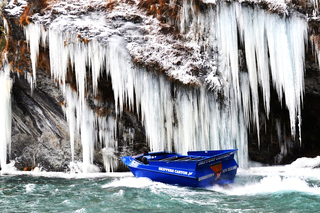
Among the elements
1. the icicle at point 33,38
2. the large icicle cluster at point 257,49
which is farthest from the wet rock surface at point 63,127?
the large icicle cluster at point 257,49

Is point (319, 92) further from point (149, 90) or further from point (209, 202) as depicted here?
point (209, 202)

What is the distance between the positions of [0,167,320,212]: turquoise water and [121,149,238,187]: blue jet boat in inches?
10.1

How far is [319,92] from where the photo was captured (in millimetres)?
14727

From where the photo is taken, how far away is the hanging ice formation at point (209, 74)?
13.0 m

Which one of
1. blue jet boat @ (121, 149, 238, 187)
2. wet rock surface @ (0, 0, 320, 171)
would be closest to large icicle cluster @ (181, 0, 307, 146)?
wet rock surface @ (0, 0, 320, 171)

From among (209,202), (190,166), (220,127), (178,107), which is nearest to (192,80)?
(178,107)

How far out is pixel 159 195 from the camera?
32.8 feet

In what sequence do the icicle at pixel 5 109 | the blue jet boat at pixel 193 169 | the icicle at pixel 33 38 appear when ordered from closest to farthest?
1. the blue jet boat at pixel 193 169
2. the icicle at pixel 33 38
3. the icicle at pixel 5 109

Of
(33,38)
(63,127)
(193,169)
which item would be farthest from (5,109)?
(193,169)

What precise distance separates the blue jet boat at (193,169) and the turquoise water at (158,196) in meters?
0.26

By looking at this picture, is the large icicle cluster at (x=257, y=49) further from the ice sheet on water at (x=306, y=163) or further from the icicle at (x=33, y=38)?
the icicle at (x=33, y=38)

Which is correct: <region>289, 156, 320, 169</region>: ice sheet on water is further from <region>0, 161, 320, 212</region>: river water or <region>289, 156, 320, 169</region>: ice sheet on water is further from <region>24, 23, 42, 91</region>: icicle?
<region>24, 23, 42, 91</region>: icicle

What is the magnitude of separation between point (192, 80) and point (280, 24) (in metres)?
3.86

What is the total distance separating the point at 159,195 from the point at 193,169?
1.59 metres
